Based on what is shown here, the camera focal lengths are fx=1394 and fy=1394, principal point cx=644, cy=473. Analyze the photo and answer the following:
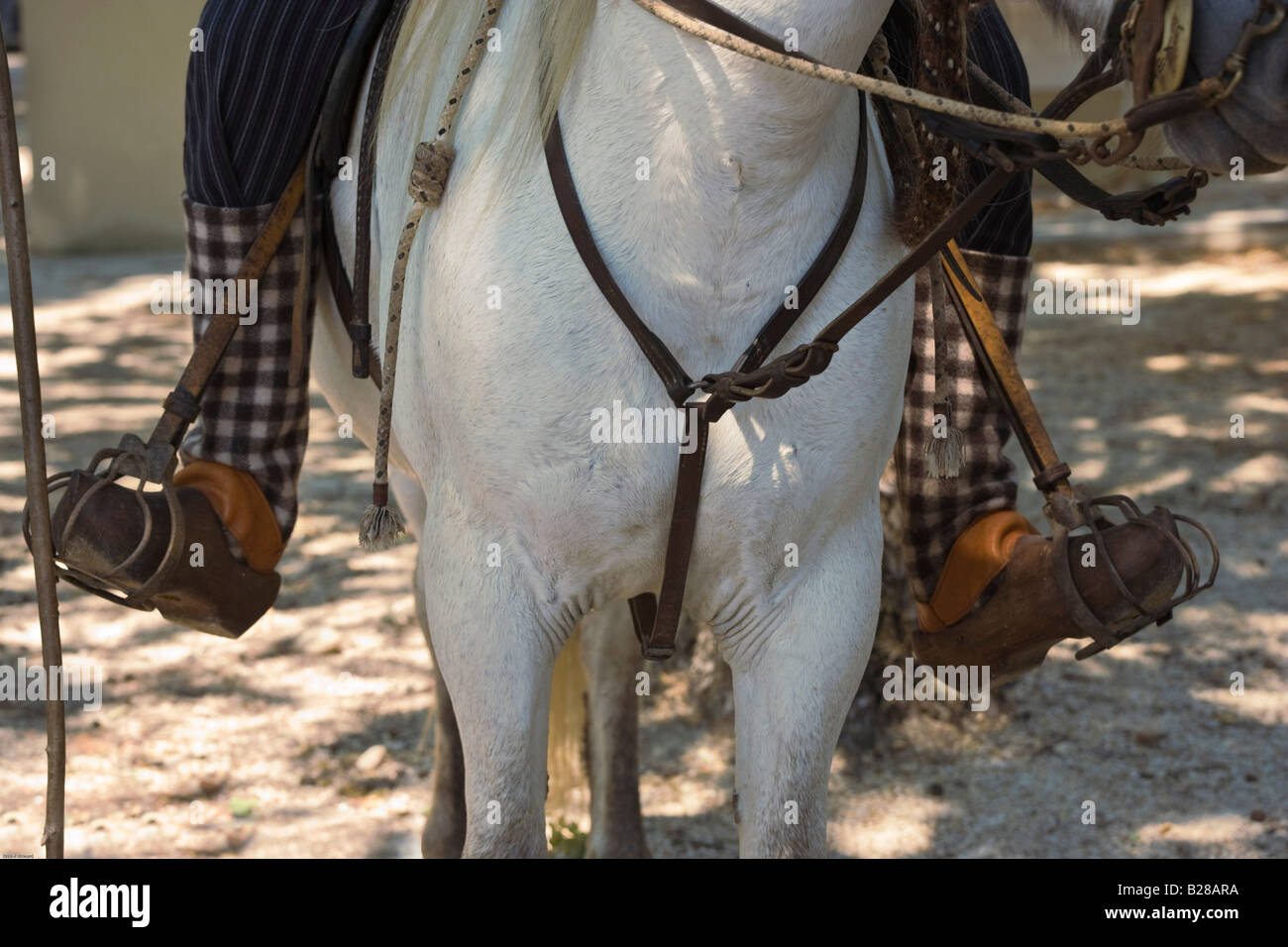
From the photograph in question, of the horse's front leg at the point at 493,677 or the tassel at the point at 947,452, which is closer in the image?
the horse's front leg at the point at 493,677

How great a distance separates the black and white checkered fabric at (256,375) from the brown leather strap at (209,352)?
3 cm

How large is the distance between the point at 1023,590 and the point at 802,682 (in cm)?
77

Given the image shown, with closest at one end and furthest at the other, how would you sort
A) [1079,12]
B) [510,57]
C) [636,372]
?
[1079,12] → [636,372] → [510,57]

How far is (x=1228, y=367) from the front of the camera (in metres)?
7.78

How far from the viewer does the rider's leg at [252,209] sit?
2699 millimetres

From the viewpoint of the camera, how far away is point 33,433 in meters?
2.28

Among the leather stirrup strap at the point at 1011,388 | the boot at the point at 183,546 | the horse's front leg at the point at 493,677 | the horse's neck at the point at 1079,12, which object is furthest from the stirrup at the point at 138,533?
the horse's neck at the point at 1079,12

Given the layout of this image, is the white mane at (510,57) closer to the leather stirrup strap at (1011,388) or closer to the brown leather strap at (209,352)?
the brown leather strap at (209,352)

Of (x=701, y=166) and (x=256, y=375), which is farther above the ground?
(x=701, y=166)

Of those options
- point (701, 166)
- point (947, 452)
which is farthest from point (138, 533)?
point (947, 452)

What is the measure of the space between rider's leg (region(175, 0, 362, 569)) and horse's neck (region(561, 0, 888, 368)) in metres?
0.89

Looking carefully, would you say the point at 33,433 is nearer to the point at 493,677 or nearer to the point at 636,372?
the point at 493,677

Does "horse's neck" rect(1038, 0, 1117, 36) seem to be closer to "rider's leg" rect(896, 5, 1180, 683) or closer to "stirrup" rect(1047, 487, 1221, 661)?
"rider's leg" rect(896, 5, 1180, 683)

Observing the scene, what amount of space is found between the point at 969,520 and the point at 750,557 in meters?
0.91
